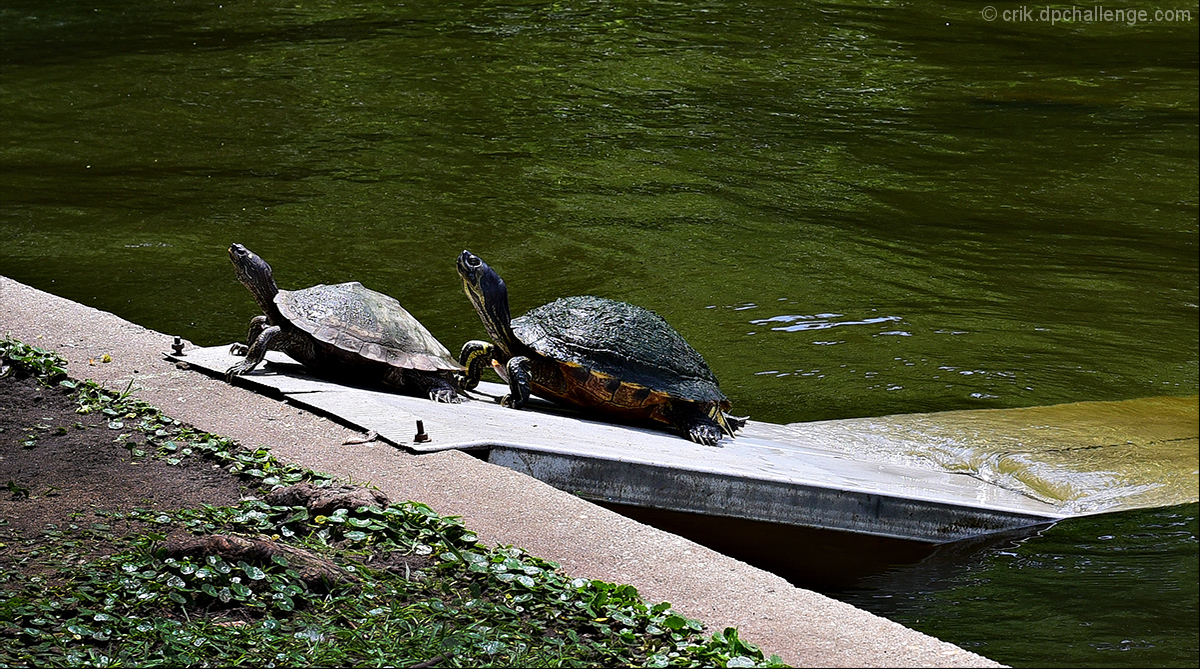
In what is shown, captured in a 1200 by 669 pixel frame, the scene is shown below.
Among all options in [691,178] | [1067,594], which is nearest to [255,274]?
[1067,594]

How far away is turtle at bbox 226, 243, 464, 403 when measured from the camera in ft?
21.7

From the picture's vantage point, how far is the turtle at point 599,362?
6840 millimetres

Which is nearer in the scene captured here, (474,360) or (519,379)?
Result: (519,379)

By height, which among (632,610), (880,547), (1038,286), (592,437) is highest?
(632,610)

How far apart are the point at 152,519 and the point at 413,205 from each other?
953 cm

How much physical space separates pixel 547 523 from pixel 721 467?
1385mm

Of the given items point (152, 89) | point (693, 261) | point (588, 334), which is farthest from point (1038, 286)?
point (152, 89)

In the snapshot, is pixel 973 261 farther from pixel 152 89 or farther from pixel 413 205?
pixel 152 89

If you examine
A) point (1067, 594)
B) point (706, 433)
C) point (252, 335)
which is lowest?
point (706, 433)

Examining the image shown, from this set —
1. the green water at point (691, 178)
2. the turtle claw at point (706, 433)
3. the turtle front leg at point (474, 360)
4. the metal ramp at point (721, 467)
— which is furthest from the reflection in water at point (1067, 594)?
the turtle front leg at point (474, 360)

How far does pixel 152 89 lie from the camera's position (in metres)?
19.4

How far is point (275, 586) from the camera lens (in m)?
3.98

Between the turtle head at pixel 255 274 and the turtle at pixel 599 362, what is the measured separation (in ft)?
3.59

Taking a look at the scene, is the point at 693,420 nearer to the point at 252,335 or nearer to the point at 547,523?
the point at 252,335
